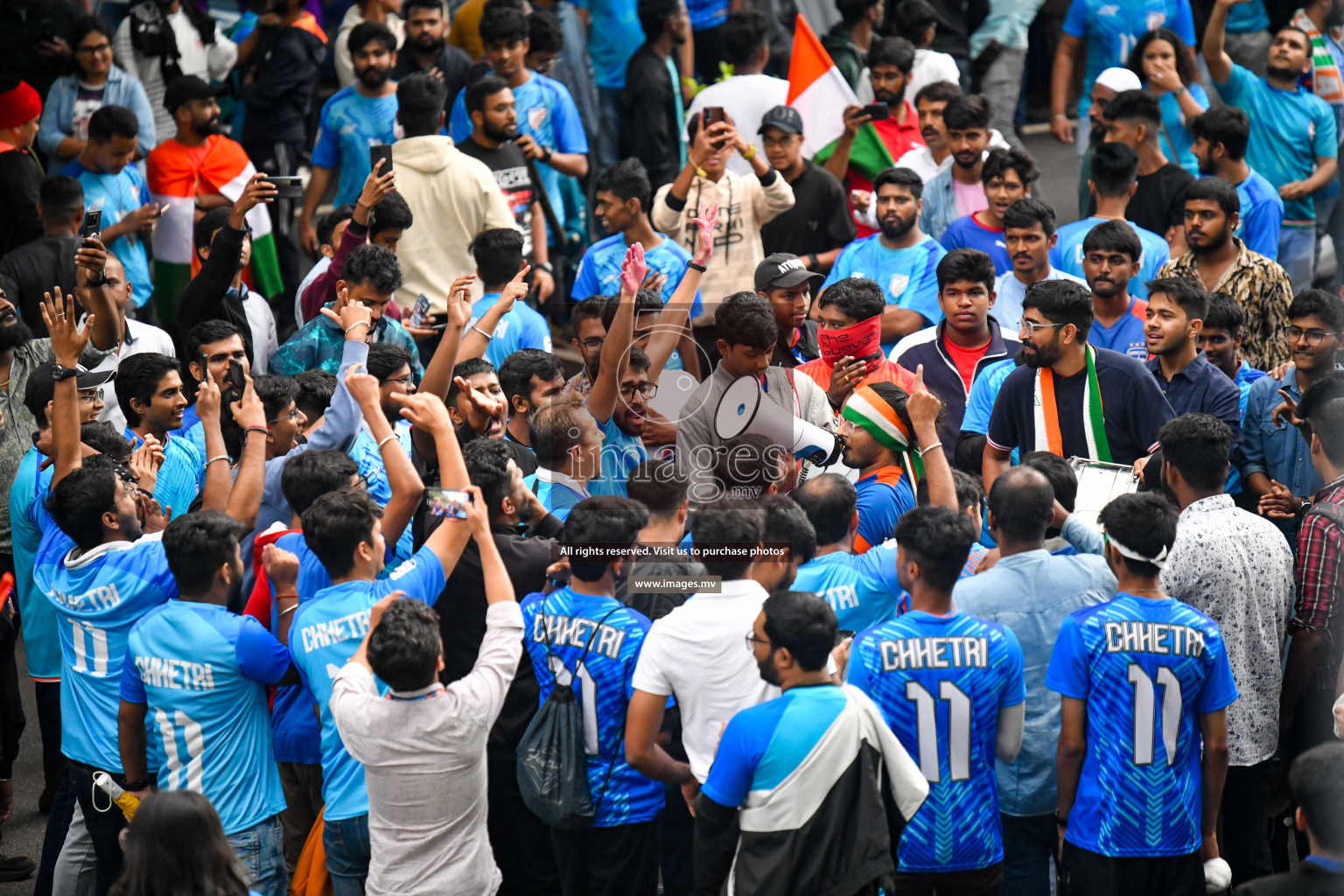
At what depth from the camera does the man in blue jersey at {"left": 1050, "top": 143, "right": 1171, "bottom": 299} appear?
7.23 m

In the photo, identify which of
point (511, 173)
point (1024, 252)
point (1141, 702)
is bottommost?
point (1141, 702)

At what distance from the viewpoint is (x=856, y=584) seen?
4.32 m

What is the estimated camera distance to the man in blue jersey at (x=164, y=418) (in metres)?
5.52

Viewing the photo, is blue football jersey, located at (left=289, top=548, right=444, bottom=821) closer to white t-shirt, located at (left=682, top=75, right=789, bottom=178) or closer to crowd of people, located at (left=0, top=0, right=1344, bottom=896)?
crowd of people, located at (left=0, top=0, right=1344, bottom=896)

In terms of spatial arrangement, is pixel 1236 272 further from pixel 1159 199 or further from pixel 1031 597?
pixel 1031 597

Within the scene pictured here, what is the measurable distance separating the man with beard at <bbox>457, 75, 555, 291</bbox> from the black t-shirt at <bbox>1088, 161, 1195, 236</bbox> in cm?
339

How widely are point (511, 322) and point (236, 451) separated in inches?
65.5

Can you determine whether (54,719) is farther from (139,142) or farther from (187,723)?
(139,142)

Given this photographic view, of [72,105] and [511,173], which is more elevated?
[72,105]

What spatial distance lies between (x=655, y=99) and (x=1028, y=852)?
6.42m

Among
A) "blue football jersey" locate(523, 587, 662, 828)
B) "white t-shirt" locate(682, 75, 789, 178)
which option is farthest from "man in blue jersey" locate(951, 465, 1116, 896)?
"white t-shirt" locate(682, 75, 789, 178)

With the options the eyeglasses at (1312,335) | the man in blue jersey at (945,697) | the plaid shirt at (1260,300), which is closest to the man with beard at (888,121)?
the plaid shirt at (1260,300)

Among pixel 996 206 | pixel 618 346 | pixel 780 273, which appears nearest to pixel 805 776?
pixel 618 346

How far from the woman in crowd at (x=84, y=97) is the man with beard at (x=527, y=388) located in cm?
444
